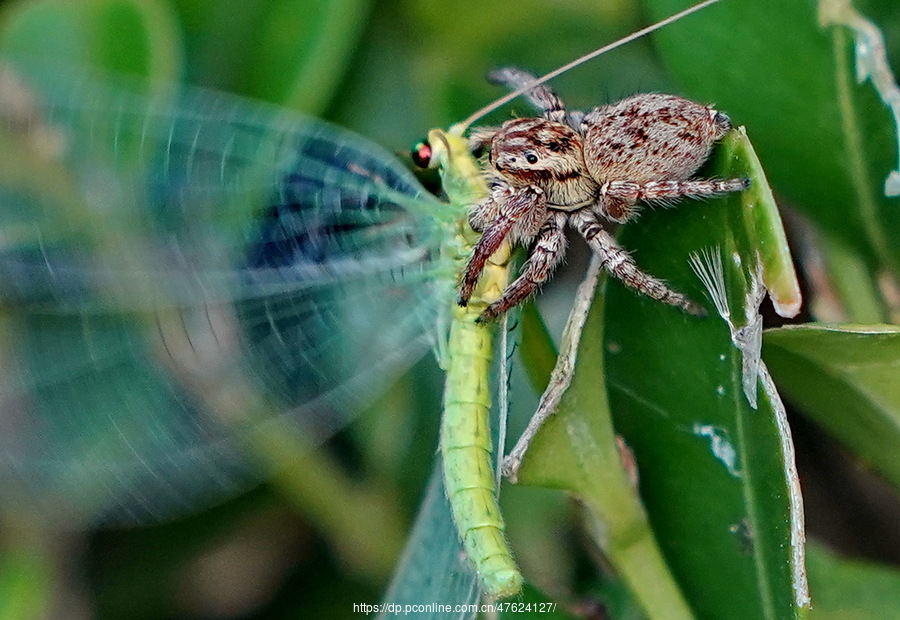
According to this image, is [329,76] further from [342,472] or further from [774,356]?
[774,356]

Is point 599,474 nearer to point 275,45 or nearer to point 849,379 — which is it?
point 849,379

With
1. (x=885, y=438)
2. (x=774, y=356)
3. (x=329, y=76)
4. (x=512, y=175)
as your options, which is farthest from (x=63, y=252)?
(x=885, y=438)

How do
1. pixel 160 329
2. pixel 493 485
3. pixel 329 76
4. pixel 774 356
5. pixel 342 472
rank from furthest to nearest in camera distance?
pixel 342 472 < pixel 329 76 < pixel 160 329 < pixel 493 485 < pixel 774 356

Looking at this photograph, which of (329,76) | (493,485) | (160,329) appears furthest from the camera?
(329,76)

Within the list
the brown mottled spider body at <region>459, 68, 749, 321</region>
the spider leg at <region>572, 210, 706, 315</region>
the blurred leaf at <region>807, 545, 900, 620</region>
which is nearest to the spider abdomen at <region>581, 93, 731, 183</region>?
the brown mottled spider body at <region>459, 68, 749, 321</region>

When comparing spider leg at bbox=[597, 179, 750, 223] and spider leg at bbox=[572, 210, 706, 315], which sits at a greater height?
spider leg at bbox=[597, 179, 750, 223]

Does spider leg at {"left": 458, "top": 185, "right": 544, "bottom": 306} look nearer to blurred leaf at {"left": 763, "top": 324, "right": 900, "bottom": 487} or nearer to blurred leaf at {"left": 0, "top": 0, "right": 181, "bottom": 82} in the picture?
blurred leaf at {"left": 763, "top": 324, "right": 900, "bottom": 487}
